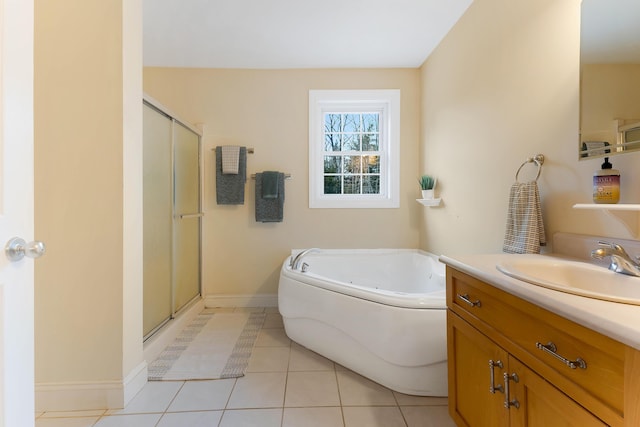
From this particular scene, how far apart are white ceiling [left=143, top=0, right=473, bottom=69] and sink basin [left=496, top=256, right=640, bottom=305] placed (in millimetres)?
1869

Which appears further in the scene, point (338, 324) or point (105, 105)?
point (338, 324)

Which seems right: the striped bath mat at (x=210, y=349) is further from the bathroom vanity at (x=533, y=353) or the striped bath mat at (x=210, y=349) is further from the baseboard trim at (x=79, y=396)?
the bathroom vanity at (x=533, y=353)

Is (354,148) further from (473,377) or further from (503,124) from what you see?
(473,377)

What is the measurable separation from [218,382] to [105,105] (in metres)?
1.62

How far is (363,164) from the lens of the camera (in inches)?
125

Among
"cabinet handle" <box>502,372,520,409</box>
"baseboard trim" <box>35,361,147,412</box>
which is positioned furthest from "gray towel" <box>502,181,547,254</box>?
"baseboard trim" <box>35,361,147,412</box>

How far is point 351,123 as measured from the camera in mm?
3166

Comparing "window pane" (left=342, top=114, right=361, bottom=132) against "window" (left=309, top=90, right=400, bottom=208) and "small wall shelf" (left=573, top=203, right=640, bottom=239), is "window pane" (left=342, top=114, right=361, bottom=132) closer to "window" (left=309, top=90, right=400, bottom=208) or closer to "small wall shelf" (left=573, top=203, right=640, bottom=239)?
"window" (left=309, top=90, right=400, bottom=208)

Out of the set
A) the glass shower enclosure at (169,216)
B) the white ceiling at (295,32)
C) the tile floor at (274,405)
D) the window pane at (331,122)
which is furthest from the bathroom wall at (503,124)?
the glass shower enclosure at (169,216)

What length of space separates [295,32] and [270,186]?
130cm

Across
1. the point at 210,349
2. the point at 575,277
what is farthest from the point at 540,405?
the point at 210,349
